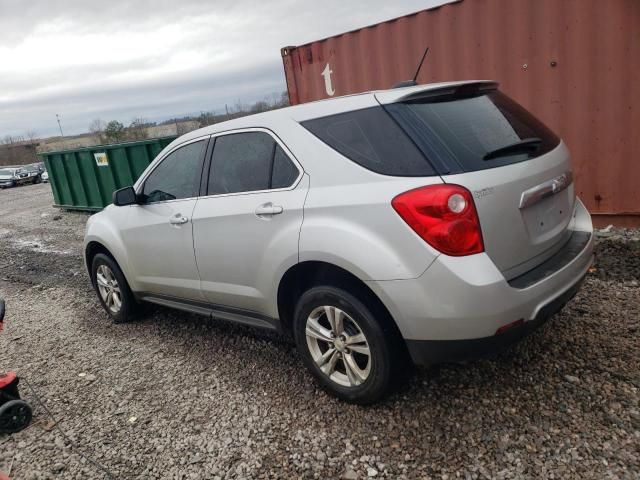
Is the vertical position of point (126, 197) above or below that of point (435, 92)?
below

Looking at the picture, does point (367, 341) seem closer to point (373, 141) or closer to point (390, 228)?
point (390, 228)

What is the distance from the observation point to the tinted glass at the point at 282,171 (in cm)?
292

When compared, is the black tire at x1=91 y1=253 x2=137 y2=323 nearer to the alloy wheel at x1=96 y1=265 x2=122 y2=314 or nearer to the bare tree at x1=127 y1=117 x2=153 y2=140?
the alloy wheel at x1=96 y1=265 x2=122 y2=314

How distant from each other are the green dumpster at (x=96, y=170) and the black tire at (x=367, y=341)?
8.00 metres

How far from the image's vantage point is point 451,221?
2.29m

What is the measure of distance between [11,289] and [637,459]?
23.8 feet

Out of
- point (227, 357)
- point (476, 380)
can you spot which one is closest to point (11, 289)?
point (227, 357)

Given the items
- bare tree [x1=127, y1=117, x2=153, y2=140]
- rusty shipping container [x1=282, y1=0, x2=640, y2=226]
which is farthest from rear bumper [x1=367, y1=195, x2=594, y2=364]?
bare tree [x1=127, y1=117, x2=153, y2=140]

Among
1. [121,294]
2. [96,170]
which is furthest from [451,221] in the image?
[96,170]

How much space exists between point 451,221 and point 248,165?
1.48 metres

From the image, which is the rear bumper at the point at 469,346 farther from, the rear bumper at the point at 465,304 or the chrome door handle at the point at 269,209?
the chrome door handle at the point at 269,209

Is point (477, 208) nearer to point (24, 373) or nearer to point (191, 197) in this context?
point (191, 197)

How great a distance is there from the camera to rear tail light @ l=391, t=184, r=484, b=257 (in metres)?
2.29

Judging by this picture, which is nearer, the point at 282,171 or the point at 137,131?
the point at 282,171
